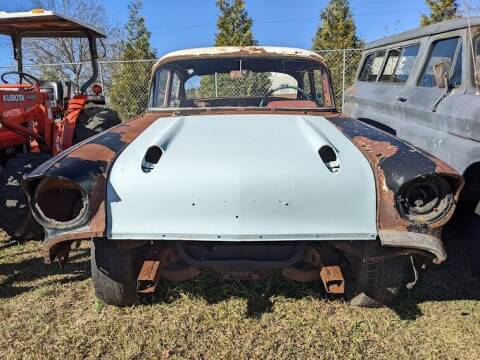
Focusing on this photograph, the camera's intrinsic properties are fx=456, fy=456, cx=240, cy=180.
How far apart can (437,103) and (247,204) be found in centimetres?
257

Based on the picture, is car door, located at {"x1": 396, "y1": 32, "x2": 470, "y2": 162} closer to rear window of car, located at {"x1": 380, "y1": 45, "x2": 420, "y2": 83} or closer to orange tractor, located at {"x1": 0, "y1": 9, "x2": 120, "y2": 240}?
rear window of car, located at {"x1": 380, "y1": 45, "x2": 420, "y2": 83}

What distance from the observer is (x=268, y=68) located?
168 inches

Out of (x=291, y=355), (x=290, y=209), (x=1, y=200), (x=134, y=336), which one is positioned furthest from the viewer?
(x=1, y=200)

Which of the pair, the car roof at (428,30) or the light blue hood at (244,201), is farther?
the car roof at (428,30)

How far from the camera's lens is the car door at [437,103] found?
3.83 m

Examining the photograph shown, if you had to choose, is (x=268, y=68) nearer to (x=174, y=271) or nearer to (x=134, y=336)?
(x=174, y=271)

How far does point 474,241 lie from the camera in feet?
12.0

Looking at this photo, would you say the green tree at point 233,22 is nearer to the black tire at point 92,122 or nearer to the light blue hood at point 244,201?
the black tire at point 92,122

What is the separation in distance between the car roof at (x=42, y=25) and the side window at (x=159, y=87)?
1.34 metres

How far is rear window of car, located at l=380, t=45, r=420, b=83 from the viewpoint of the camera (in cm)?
517

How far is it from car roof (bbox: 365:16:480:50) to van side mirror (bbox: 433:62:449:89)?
0.41 metres

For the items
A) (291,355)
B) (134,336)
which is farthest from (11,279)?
(291,355)

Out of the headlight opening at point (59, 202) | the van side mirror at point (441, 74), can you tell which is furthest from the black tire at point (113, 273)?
the van side mirror at point (441, 74)

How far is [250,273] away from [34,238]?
8.99 feet
